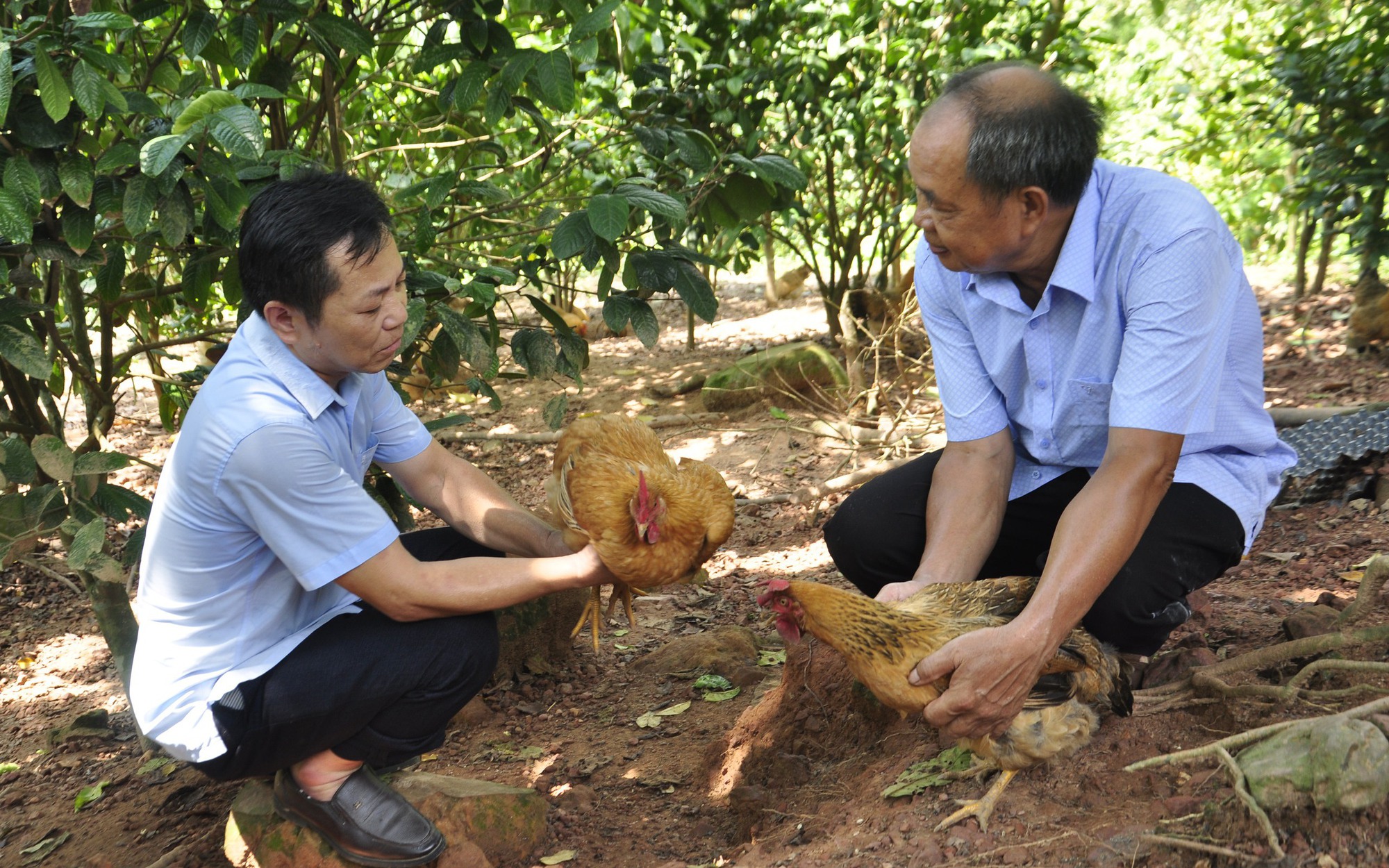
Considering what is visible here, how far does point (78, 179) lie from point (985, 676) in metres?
2.84

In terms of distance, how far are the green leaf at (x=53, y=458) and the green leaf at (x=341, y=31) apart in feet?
5.40

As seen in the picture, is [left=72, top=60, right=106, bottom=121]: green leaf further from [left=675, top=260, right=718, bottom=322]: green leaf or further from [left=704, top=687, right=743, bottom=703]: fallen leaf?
[left=704, top=687, right=743, bottom=703]: fallen leaf

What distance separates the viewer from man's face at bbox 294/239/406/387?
2.42 meters

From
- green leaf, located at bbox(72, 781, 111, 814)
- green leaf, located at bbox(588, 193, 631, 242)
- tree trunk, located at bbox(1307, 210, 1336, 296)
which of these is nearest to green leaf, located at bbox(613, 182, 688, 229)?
green leaf, located at bbox(588, 193, 631, 242)

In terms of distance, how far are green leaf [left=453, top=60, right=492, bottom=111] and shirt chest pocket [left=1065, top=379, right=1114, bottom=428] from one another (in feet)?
7.81

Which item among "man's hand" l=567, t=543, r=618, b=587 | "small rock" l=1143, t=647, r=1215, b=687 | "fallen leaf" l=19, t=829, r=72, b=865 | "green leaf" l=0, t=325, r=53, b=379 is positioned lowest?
"fallen leaf" l=19, t=829, r=72, b=865

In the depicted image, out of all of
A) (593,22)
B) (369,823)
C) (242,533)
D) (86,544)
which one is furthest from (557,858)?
(593,22)

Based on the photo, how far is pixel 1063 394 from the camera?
2852mm

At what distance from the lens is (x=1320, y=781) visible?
6.57ft

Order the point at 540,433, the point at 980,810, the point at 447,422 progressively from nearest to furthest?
the point at 980,810 < the point at 447,422 < the point at 540,433

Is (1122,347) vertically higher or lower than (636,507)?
higher

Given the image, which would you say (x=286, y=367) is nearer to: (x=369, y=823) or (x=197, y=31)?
(x=369, y=823)

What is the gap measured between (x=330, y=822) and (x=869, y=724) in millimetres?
1772

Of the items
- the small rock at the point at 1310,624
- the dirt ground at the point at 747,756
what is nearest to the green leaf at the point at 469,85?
the dirt ground at the point at 747,756
